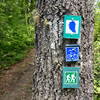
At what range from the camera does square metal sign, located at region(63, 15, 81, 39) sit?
1.81 metres

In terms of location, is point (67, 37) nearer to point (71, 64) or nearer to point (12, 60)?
point (71, 64)

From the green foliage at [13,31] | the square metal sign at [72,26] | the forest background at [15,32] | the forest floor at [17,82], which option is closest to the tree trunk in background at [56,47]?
the square metal sign at [72,26]

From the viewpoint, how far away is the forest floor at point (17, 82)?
6.16m

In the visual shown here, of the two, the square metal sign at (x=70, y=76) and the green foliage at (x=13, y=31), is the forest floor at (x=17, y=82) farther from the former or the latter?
the square metal sign at (x=70, y=76)

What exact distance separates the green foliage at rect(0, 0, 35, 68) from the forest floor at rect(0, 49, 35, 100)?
1.68 ft

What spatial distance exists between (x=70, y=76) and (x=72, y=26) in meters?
0.43

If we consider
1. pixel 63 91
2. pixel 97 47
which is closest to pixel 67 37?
pixel 63 91

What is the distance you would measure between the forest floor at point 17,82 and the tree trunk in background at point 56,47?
160 inches

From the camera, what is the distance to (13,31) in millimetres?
9180

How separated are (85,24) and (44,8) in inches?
15.4

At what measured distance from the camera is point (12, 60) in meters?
9.27

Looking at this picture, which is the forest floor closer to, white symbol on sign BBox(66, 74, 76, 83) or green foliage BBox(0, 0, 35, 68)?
green foliage BBox(0, 0, 35, 68)

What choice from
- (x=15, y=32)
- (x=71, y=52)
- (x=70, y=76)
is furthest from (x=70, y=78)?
(x=15, y=32)

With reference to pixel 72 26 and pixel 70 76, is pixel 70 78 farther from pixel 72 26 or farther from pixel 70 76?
pixel 72 26
